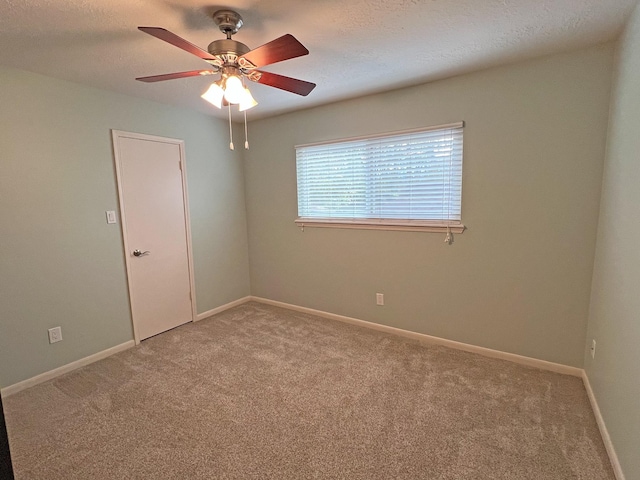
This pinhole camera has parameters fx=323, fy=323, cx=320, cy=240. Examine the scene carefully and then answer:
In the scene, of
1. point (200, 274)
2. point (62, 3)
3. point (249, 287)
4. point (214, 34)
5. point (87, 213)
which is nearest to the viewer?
point (62, 3)

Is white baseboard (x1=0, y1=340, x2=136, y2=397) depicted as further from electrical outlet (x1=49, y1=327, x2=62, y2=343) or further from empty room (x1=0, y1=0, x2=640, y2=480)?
electrical outlet (x1=49, y1=327, x2=62, y2=343)

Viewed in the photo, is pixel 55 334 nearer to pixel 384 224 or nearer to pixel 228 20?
pixel 228 20

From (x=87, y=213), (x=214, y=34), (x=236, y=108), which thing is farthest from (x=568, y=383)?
(x=87, y=213)

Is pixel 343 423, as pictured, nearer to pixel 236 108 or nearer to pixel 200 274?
pixel 200 274

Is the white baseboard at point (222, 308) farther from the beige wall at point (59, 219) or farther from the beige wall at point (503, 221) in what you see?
the beige wall at point (503, 221)

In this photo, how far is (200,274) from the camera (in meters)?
3.81

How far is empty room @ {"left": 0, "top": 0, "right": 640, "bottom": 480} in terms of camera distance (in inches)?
69.2

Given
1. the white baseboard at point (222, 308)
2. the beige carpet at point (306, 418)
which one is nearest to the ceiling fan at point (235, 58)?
the beige carpet at point (306, 418)

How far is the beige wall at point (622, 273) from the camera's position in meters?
1.55

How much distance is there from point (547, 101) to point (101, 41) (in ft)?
9.88

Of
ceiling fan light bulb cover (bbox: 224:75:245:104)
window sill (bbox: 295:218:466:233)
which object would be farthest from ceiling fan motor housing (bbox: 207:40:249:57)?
window sill (bbox: 295:218:466:233)

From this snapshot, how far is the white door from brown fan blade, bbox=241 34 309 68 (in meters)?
→ 1.98

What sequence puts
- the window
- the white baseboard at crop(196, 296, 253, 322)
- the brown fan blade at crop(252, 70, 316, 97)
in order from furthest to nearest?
the white baseboard at crop(196, 296, 253, 322) < the window < the brown fan blade at crop(252, 70, 316, 97)

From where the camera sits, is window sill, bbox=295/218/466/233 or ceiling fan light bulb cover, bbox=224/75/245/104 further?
window sill, bbox=295/218/466/233
